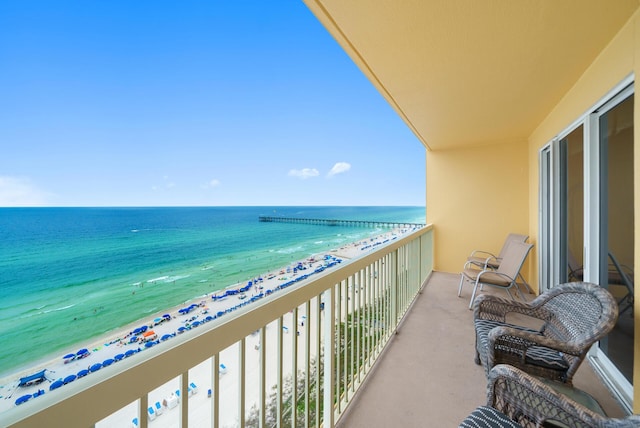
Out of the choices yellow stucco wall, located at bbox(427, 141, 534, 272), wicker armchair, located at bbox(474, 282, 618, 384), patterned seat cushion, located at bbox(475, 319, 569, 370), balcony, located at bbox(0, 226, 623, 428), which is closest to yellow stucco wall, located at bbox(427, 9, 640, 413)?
yellow stucco wall, located at bbox(427, 141, 534, 272)

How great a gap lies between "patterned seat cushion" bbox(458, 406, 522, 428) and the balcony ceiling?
202cm

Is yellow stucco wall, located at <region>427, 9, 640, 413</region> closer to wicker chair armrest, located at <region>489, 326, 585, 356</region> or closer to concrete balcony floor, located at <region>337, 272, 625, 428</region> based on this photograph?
concrete balcony floor, located at <region>337, 272, 625, 428</region>

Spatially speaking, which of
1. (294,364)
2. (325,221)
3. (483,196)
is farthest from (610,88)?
(325,221)

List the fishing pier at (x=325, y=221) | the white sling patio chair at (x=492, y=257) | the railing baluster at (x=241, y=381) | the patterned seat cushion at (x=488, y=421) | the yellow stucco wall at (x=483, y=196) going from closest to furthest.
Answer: the railing baluster at (x=241, y=381) < the patterned seat cushion at (x=488, y=421) < the white sling patio chair at (x=492, y=257) < the yellow stucco wall at (x=483, y=196) < the fishing pier at (x=325, y=221)

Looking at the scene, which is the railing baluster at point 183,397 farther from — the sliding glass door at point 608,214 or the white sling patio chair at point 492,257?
the white sling patio chair at point 492,257

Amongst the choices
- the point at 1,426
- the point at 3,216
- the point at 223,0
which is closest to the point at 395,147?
the point at 223,0

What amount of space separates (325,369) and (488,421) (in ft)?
2.46

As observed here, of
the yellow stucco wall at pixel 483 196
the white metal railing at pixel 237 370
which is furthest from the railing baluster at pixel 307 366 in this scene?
the yellow stucco wall at pixel 483 196

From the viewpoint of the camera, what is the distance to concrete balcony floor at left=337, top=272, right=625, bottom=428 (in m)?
1.56

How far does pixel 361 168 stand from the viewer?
32969 mm

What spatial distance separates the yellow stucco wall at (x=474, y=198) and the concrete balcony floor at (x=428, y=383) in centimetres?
239

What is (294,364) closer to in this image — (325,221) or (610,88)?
(610,88)

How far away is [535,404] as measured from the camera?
3.53 feet

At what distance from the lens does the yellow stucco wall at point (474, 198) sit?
4.44 meters
